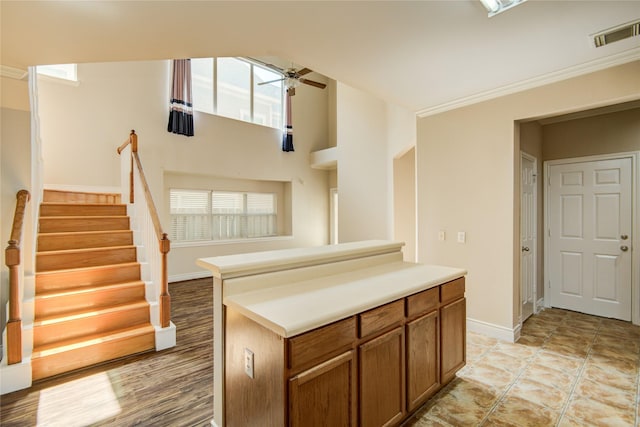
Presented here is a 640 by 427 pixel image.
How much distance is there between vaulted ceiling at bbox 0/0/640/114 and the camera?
1.80m

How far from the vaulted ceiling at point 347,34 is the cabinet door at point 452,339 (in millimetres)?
1946

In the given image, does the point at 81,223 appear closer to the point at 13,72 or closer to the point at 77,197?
the point at 77,197

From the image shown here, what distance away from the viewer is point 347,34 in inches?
83.4

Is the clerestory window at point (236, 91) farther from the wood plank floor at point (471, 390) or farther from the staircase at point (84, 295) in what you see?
the wood plank floor at point (471, 390)

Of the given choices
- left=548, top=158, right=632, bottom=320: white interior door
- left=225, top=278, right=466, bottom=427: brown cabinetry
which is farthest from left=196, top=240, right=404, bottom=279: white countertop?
left=548, top=158, right=632, bottom=320: white interior door

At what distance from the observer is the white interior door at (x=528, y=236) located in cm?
360

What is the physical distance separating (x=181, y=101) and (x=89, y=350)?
4672mm

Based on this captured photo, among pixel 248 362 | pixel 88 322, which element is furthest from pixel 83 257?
pixel 248 362

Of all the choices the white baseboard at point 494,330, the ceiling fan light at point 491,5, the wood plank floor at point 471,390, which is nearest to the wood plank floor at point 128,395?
the wood plank floor at point 471,390

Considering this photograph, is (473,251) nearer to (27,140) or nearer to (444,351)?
(444,351)

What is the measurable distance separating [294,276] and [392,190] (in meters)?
3.96

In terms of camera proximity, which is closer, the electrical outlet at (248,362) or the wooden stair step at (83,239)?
the electrical outlet at (248,362)

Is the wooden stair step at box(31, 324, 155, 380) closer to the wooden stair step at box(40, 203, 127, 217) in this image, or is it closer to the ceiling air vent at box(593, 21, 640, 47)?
the wooden stair step at box(40, 203, 127, 217)

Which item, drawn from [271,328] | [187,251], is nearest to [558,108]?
[271,328]
